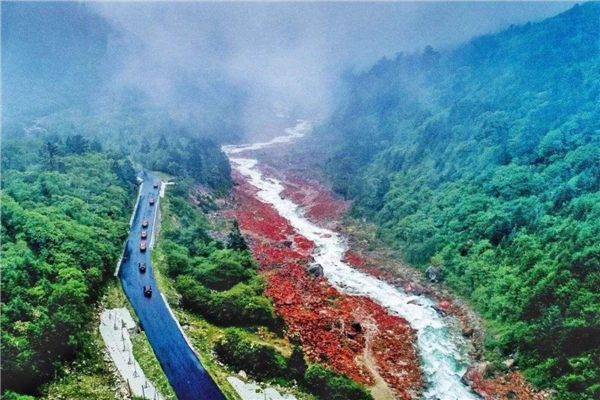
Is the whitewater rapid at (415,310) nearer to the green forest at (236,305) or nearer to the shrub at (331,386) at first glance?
the shrub at (331,386)

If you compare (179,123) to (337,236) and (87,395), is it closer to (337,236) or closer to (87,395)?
(337,236)

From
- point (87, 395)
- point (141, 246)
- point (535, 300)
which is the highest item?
point (535, 300)

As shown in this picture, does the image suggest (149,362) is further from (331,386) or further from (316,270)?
(316,270)

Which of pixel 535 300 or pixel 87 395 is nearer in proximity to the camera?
pixel 87 395

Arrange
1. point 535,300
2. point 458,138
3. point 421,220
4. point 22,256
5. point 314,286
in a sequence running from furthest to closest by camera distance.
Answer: point 458,138
point 421,220
point 314,286
point 535,300
point 22,256

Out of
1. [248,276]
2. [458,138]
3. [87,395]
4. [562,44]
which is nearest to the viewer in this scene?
[87,395]

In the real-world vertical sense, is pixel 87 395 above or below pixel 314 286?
below

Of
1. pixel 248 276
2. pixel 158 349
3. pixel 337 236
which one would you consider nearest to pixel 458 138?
pixel 337 236

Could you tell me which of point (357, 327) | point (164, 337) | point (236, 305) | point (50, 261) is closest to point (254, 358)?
point (236, 305)
